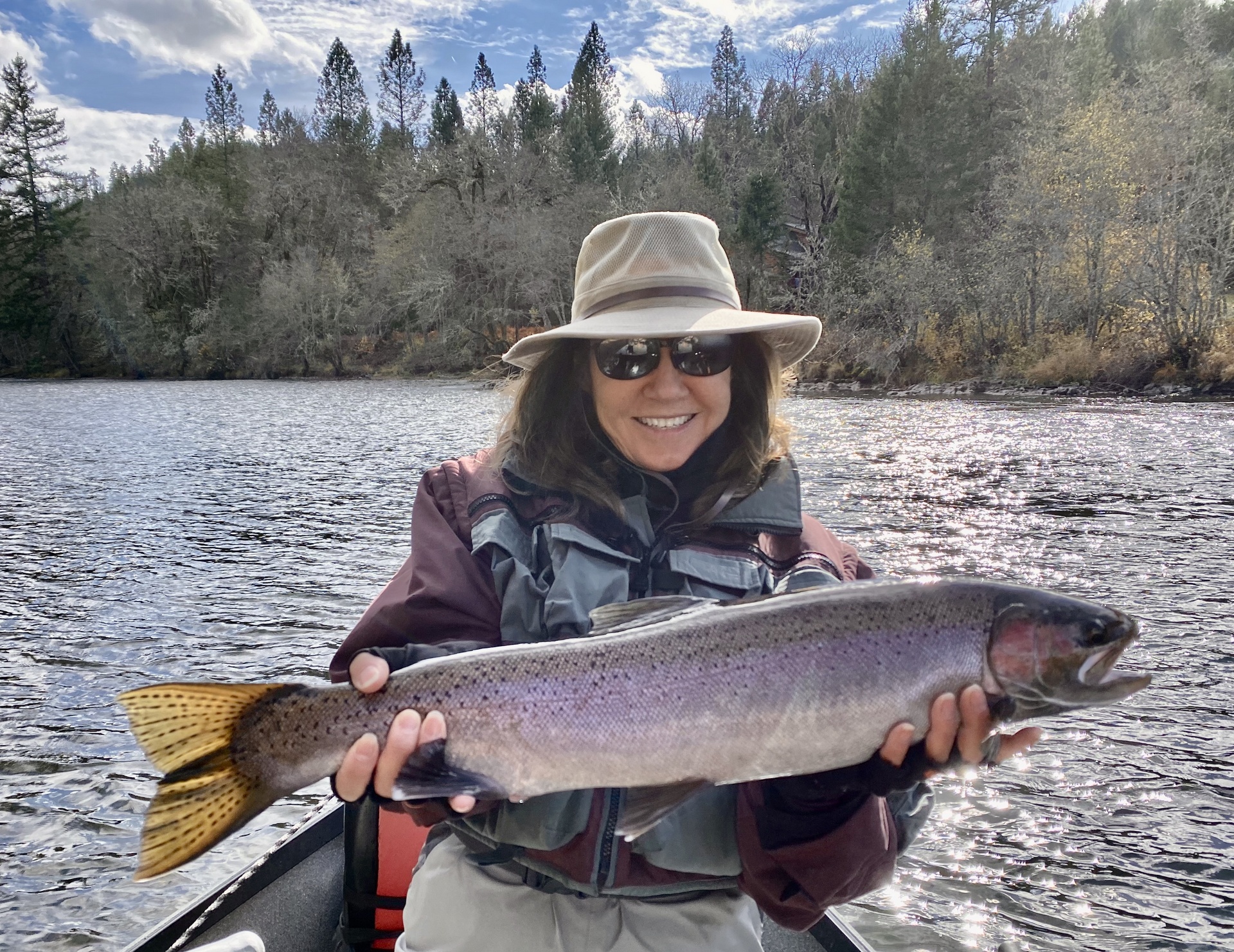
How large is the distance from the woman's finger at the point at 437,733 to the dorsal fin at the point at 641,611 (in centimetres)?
39

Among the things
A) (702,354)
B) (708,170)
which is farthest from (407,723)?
(708,170)

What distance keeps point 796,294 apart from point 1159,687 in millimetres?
35499

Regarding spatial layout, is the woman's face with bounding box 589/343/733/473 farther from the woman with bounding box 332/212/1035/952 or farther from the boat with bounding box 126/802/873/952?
the boat with bounding box 126/802/873/952

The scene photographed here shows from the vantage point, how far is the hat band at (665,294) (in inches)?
106

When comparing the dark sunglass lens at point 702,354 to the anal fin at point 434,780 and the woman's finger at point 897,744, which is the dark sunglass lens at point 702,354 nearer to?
the woman's finger at point 897,744

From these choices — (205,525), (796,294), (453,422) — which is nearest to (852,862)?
(205,525)

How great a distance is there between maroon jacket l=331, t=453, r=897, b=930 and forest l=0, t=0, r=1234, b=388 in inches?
958

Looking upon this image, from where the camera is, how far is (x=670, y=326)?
2.49 m

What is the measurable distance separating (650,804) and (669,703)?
0.71ft

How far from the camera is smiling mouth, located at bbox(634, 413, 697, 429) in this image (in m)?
2.62

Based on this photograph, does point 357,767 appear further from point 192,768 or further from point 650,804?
point 650,804

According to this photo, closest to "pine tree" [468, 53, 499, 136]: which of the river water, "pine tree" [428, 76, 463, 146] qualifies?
"pine tree" [428, 76, 463, 146]

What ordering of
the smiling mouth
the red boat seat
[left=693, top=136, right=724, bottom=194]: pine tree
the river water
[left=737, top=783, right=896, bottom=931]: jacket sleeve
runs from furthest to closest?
1. [left=693, top=136, right=724, bottom=194]: pine tree
2. the river water
3. the red boat seat
4. the smiling mouth
5. [left=737, top=783, right=896, bottom=931]: jacket sleeve

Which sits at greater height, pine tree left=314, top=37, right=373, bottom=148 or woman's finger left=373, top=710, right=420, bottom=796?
pine tree left=314, top=37, right=373, bottom=148
